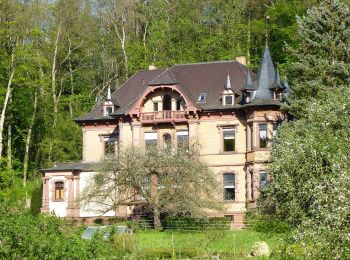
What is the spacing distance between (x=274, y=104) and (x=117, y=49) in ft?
70.8

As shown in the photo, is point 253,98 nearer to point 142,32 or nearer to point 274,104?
point 274,104

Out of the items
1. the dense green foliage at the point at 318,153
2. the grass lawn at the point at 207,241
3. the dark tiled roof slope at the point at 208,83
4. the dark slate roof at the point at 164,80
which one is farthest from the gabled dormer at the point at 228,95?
the grass lawn at the point at 207,241

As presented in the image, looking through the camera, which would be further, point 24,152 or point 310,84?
point 24,152

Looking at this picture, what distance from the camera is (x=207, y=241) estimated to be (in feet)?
92.7

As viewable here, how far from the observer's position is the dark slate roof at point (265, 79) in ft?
136

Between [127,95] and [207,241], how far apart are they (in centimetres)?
1922

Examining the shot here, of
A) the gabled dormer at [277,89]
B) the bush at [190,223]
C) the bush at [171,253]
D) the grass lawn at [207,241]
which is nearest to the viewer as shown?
the bush at [171,253]

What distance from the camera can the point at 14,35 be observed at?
1703 inches

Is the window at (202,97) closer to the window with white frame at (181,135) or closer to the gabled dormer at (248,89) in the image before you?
the window with white frame at (181,135)

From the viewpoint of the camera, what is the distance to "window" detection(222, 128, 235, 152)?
42.6m

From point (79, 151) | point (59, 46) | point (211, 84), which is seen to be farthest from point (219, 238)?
point (59, 46)

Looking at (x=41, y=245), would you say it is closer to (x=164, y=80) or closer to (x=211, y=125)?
(x=164, y=80)

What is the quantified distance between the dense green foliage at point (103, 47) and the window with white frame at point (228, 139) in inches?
518

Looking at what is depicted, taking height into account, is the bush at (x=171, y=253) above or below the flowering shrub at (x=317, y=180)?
below
